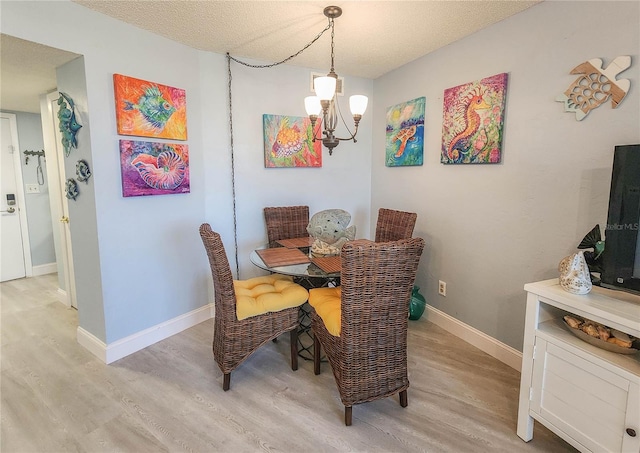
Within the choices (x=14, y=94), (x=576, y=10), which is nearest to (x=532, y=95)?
(x=576, y=10)

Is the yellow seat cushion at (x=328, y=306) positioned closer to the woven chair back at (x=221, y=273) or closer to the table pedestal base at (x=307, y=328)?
the table pedestal base at (x=307, y=328)

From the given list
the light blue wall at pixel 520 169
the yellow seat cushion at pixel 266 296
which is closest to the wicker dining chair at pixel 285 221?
the yellow seat cushion at pixel 266 296

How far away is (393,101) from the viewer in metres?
3.28

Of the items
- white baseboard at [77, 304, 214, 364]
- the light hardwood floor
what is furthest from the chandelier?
white baseboard at [77, 304, 214, 364]

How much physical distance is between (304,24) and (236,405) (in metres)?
2.52

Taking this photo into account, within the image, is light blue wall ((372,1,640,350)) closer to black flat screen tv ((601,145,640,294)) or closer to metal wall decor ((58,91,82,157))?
black flat screen tv ((601,145,640,294))

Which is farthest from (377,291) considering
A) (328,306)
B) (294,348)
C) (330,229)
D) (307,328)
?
(307,328)

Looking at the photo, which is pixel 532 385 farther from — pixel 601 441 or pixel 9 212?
pixel 9 212

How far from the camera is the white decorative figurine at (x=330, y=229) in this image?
222 cm

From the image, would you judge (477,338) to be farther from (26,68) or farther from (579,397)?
(26,68)

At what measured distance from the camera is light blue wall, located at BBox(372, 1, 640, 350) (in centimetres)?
173

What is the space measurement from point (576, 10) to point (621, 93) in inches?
22.1

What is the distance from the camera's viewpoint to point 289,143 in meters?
3.23

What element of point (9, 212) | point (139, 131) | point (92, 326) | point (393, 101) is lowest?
point (92, 326)
